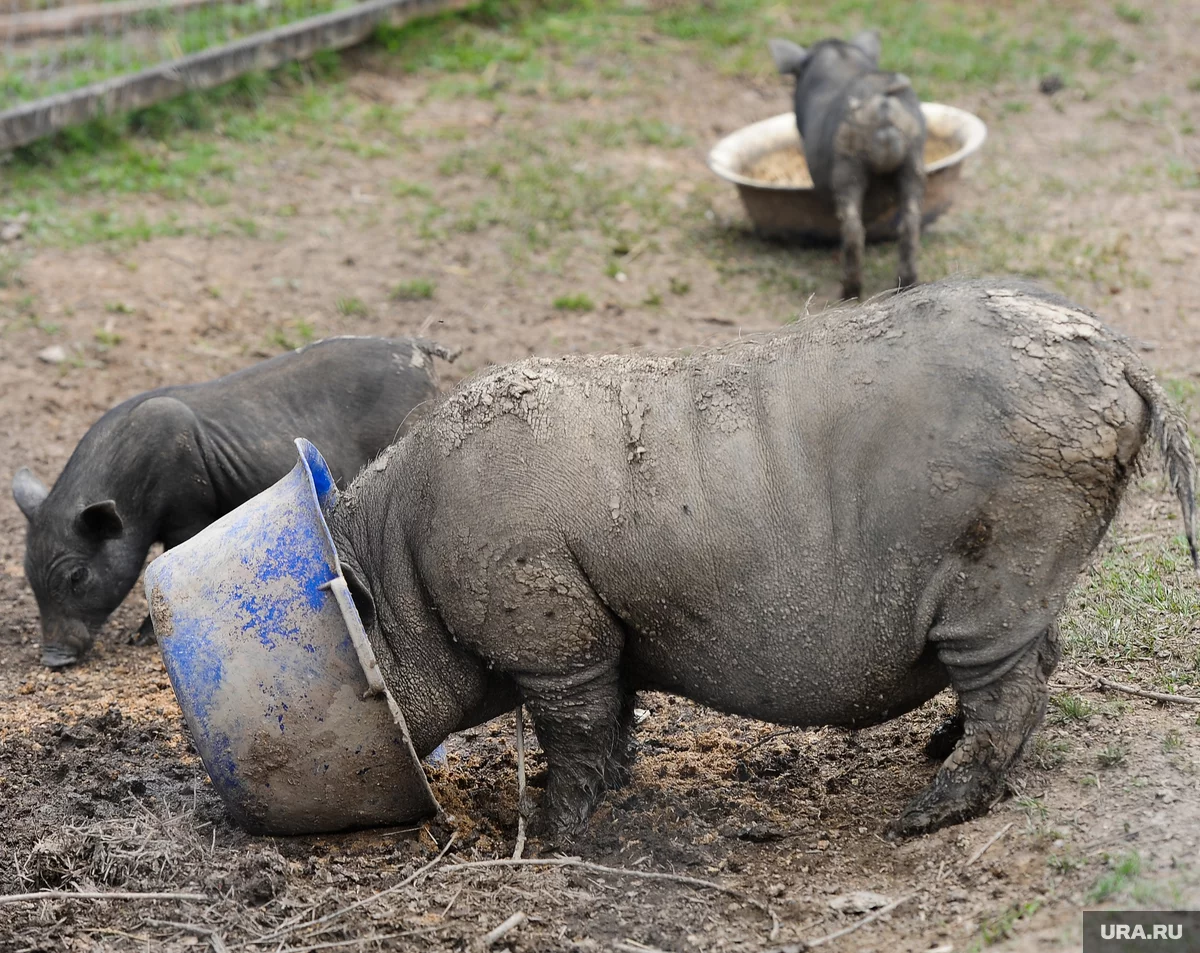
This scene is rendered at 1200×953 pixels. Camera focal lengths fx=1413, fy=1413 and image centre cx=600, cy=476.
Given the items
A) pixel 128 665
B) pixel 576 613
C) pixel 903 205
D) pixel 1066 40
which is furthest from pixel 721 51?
pixel 576 613

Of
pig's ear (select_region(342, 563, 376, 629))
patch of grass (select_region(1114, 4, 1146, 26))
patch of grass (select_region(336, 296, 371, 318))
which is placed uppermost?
pig's ear (select_region(342, 563, 376, 629))

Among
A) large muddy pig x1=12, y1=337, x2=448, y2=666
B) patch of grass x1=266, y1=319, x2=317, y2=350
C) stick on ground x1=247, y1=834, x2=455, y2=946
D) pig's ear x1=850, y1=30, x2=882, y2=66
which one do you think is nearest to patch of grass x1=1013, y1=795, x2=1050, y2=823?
stick on ground x1=247, y1=834, x2=455, y2=946

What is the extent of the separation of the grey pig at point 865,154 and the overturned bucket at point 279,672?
5.03 m

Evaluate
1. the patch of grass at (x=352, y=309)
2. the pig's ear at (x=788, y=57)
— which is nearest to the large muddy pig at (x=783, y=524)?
the patch of grass at (x=352, y=309)

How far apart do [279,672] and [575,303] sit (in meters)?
4.75

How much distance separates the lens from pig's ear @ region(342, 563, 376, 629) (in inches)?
162

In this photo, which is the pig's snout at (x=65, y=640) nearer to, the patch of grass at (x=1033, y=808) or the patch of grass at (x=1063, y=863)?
the patch of grass at (x=1033, y=808)

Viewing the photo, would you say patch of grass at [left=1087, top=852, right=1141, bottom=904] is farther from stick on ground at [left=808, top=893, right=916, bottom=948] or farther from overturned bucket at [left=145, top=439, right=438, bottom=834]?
overturned bucket at [left=145, top=439, right=438, bottom=834]

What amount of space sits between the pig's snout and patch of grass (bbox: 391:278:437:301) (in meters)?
3.31

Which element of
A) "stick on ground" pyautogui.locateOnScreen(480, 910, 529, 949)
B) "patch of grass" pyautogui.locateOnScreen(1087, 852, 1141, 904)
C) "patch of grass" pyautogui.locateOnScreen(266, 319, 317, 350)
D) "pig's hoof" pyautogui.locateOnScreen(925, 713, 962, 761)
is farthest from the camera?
"patch of grass" pyautogui.locateOnScreen(266, 319, 317, 350)

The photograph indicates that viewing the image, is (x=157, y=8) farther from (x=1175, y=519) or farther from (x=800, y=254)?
(x=1175, y=519)

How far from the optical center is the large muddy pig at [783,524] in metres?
3.69

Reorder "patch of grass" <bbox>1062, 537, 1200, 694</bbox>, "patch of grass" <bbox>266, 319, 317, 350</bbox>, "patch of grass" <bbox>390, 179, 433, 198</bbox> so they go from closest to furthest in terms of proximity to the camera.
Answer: "patch of grass" <bbox>1062, 537, 1200, 694</bbox> < "patch of grass" <bbox>266, 319, 317, 350</bbox> < "patch of grass" <bbox>390, 179, 433, 198</bbox>

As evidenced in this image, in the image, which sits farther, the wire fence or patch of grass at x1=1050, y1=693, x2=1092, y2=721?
the wire fence
